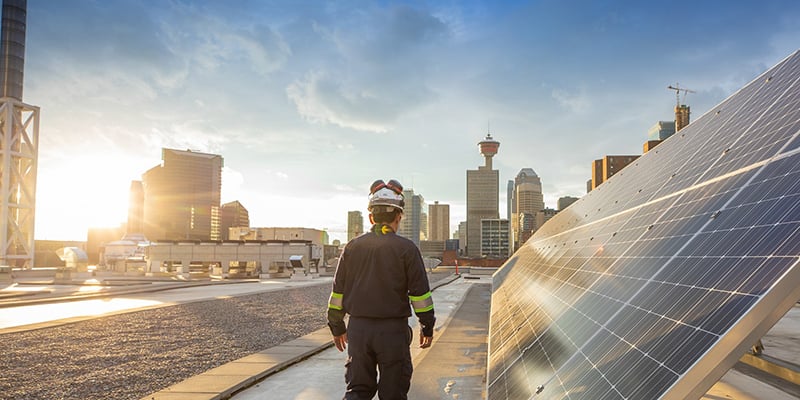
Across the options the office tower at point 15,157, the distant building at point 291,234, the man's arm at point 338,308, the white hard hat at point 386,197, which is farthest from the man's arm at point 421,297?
the distant building at point 291,234

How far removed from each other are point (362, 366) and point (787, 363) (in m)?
8.91

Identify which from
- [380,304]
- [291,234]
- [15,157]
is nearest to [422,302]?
[380,304]

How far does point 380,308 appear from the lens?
16.9 ft

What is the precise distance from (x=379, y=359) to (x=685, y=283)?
2964 mm

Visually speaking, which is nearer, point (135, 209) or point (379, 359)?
point (379, 359)

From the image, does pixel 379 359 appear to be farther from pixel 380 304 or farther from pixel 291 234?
pixel 291 234

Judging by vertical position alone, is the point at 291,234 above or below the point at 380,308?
below

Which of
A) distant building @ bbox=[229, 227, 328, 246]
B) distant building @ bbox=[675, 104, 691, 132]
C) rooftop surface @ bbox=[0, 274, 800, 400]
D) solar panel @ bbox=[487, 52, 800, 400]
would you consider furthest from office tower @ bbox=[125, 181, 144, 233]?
distant building @ bbox=[675, 104, 691, 132]

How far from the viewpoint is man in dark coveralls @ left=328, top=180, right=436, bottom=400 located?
505cm

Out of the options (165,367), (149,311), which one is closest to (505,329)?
(165,367)

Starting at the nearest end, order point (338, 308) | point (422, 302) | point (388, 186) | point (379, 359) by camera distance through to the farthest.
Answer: point (379, 359), point (422, 302), point (338, 308), point (388, 186)

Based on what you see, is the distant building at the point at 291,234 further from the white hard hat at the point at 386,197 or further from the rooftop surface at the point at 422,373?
the white hard hat at the point at 386,197

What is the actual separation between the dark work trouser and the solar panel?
1306 millimetres

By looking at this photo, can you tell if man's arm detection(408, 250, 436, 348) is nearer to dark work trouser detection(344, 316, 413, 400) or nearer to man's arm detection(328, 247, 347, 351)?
dark work trouser detection(344, 316, 413, 400)
